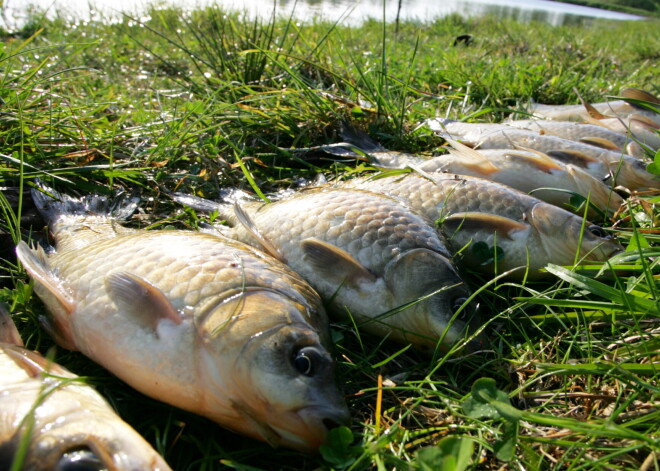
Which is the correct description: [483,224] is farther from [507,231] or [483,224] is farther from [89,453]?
[89,453]

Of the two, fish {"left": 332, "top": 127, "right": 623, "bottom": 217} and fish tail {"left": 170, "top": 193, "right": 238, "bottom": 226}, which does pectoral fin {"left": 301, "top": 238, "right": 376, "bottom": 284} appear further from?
fish {"left": 332, "top": 127, "right": 623, "bottom": 217}

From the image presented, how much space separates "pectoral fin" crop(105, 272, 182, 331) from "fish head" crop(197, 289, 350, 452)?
16 centimetres

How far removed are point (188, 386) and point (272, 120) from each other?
8.21ft

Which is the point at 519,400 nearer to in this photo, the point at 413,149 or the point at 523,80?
the point at 413,149

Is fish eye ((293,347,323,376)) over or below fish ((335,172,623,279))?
over

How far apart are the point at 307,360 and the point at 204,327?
333 millimetres

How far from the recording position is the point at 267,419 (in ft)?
5.14

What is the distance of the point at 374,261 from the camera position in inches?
88.8

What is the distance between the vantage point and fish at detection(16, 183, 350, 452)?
1575 millimetres

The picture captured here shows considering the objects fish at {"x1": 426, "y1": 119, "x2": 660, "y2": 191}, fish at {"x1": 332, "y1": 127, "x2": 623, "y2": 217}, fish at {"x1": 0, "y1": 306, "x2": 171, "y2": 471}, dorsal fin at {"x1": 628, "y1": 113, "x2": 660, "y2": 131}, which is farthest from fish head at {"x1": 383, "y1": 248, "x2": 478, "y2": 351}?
dorsal fin at {"x1": 628, "y1": 113, "x2": 660, "y2": 131}

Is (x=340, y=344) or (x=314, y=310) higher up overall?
(x=314, y=310)

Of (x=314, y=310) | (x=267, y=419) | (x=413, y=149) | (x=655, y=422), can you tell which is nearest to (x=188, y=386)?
(x=267, y=419)

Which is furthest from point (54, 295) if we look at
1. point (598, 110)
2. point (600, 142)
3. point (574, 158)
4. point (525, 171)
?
point (598, 110)

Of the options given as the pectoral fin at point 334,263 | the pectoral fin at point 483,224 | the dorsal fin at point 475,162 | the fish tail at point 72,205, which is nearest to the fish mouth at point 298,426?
the pectoral fin at point 334,263
